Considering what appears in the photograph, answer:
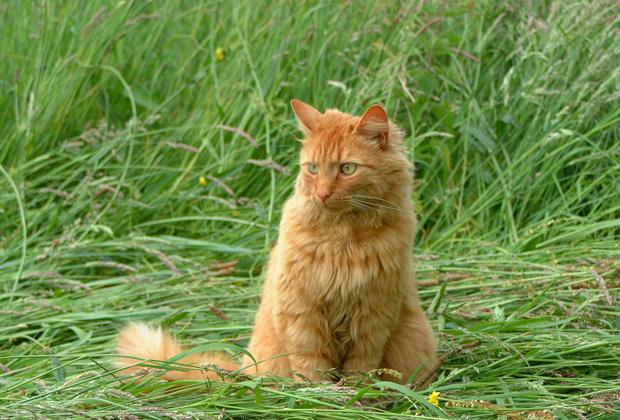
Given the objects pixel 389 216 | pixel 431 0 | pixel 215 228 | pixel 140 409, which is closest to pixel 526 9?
pixel 431 0

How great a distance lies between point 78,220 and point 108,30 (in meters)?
1.21

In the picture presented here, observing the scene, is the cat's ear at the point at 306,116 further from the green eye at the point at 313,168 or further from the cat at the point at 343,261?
the green eye at the point at 313,168

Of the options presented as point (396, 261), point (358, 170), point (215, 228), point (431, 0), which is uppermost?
point (431, 0)

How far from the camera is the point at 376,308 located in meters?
3.14

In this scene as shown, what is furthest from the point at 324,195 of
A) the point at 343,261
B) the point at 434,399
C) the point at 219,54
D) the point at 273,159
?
the point at 219,54

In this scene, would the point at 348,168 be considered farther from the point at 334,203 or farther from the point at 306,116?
the point at 306,116

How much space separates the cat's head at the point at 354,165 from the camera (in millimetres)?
3076

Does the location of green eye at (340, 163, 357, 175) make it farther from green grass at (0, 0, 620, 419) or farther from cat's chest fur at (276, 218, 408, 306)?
green grass at (0, 0, 620, 419)

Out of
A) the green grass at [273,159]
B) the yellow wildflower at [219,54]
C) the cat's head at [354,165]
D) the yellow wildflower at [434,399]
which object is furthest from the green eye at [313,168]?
the yellow wildflower at [219,54]

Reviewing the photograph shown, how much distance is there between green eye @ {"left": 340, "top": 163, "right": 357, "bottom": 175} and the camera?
309 centimetres

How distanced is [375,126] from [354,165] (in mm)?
138

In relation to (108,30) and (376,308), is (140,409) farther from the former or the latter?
(108,30)

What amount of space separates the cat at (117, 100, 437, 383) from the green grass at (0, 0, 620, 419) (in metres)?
0.25

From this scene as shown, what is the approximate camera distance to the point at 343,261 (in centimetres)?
314
